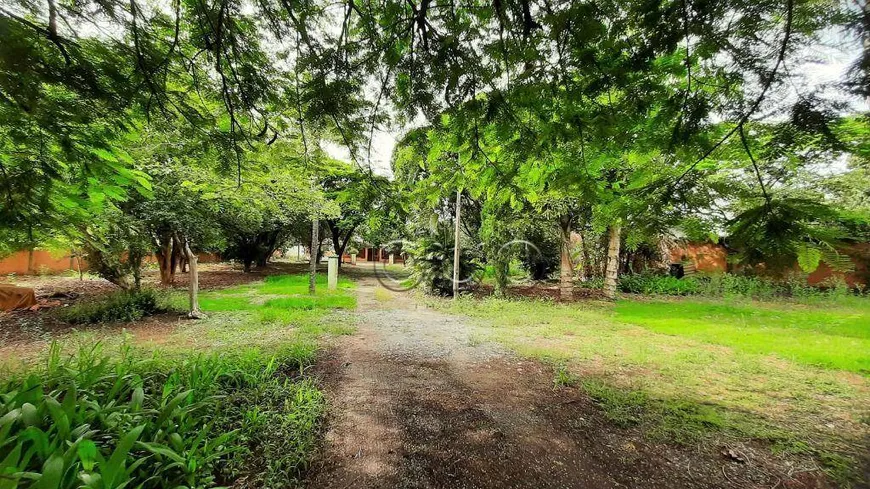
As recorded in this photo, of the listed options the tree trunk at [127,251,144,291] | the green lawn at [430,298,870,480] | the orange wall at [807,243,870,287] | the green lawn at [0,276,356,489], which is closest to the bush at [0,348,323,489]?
the green lawn at [0,276,356,489]

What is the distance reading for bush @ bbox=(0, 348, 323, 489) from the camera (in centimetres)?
167

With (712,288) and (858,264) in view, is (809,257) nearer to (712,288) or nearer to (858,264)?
Result: (858,264)

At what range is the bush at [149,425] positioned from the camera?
1675mm

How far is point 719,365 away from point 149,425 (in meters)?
6.42

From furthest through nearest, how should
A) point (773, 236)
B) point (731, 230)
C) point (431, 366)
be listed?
point (431, 366) → point (731, 230) → point (773, 236)

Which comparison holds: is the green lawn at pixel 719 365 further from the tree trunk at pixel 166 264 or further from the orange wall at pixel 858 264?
the tree trunk at pixel 166 264

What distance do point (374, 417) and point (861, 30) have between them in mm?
3949

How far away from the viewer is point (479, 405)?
3246 mm

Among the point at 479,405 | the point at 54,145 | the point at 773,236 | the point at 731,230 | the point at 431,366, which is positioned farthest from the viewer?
the point at 431,366

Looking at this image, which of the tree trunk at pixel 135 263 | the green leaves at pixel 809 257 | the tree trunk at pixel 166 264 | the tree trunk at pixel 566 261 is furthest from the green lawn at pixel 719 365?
the tree trunk at pixel 166 264

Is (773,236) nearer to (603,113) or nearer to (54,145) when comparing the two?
(603,113)

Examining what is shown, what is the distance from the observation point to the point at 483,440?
8.67 ft

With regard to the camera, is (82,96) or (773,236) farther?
(82,96)

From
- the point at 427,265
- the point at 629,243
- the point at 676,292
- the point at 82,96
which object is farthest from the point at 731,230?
the point at 676,292
